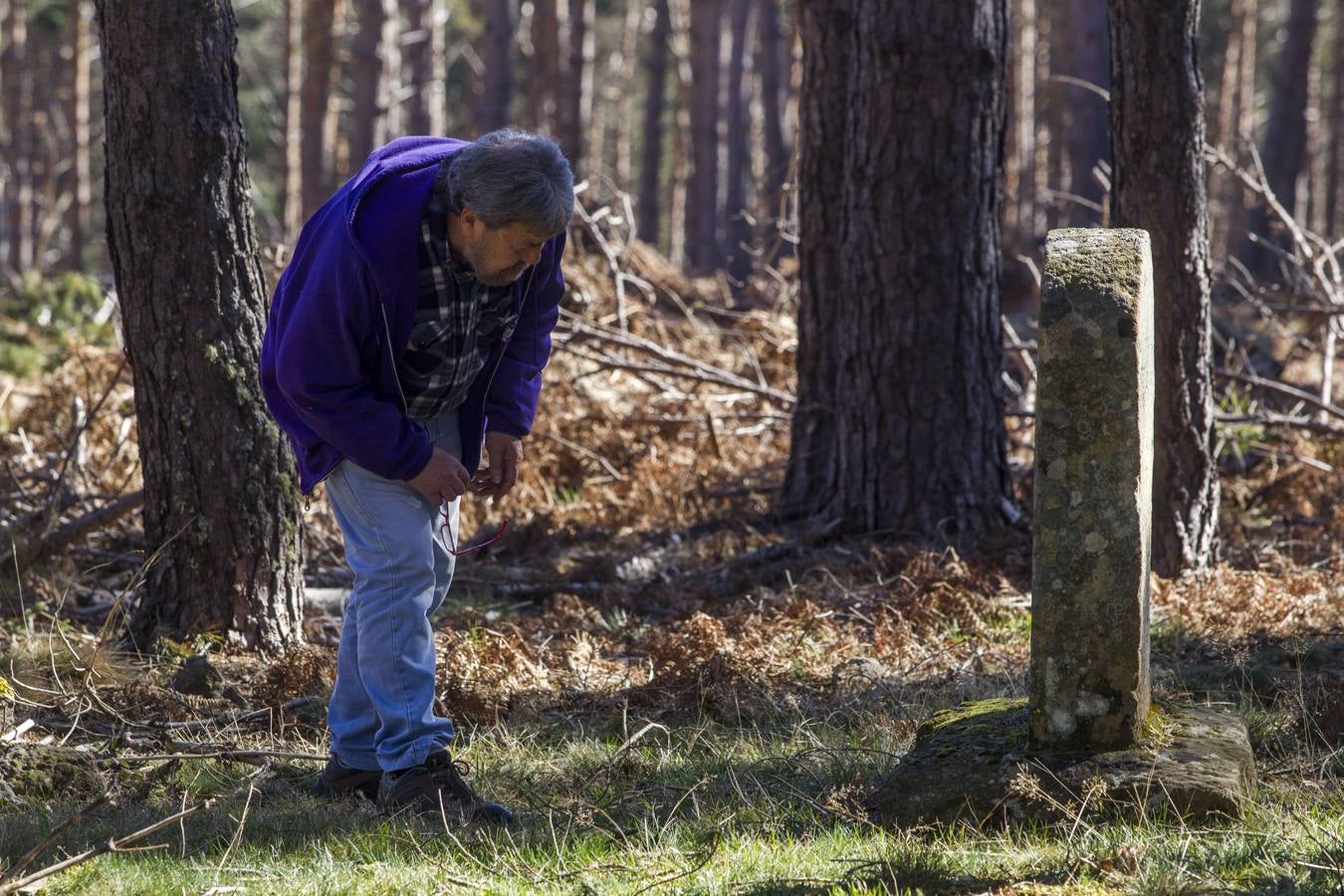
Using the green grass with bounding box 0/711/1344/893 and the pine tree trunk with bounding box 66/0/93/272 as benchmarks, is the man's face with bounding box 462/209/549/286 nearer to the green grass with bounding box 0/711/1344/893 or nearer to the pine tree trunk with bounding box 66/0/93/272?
the green grass with bounding box 0/711/1344/893

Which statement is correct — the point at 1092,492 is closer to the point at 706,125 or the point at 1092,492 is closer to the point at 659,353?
the point at 659,353

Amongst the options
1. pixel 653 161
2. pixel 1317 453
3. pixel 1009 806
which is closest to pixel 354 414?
pixel 1009 806

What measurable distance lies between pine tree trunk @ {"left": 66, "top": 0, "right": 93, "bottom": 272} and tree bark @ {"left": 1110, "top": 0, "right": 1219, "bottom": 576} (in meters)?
20.6

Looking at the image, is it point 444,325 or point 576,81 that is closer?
point 444,325

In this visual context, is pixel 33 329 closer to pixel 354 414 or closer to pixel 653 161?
pixel 354 414

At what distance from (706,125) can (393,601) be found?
2303cm

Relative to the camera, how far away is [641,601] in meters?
6.96

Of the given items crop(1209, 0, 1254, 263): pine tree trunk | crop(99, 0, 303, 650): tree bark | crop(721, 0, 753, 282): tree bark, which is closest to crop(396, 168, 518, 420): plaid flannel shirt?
crop(99, 0, 303, 650): tree bark

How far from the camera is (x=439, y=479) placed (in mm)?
4012

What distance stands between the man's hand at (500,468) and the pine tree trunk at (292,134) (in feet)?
52.3

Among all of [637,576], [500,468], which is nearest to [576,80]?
[637,576]

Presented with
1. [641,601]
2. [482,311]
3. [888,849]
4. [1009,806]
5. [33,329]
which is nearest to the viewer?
[888,849]

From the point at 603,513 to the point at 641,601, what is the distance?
1.79 metres

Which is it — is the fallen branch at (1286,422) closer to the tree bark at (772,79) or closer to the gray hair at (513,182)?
the gray hair at (513,182)
